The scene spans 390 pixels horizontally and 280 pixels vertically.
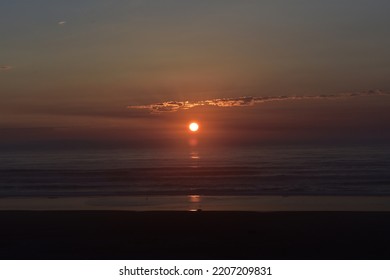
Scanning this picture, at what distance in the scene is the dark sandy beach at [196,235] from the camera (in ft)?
41.1

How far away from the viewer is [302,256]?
12.2 m

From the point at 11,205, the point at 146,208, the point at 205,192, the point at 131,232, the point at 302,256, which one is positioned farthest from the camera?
the point at 205,192

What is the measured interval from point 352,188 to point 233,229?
18.1 m

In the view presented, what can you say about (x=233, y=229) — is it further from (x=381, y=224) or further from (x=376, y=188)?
(x=376, y=188)

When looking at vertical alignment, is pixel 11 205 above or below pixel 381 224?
above

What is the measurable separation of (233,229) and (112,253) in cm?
439

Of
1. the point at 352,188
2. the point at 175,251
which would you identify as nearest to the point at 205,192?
the point at 352,188

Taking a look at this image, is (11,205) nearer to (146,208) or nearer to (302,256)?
(146,208)

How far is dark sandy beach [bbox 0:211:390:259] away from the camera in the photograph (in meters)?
12.5

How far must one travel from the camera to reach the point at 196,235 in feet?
48.9

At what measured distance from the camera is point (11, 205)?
2573 centimetres
